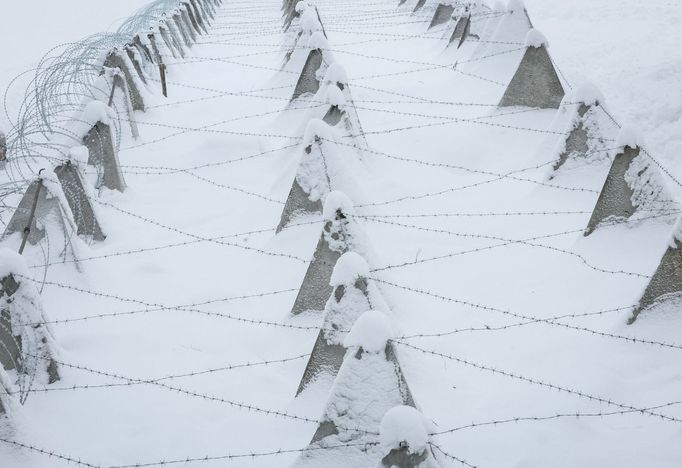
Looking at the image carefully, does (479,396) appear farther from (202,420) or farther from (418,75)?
(418,75)

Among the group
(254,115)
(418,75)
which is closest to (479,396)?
(254,115)

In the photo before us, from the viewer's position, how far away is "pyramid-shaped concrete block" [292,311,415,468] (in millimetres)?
3861

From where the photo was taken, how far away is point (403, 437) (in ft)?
10.7

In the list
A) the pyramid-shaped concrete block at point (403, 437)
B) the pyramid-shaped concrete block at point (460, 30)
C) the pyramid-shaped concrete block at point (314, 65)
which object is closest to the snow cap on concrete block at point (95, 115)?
the pyramid-shaped concrete block at point (314, 65)

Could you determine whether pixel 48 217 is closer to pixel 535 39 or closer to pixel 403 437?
pixel 403 437

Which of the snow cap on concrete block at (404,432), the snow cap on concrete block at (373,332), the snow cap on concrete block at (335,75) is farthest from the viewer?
the snow cap on concrete block at (335,75)

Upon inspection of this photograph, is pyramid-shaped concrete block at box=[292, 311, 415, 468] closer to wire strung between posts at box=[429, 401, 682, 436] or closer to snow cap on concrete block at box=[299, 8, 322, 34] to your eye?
wire strung between posts at box=[429, 401, 682, 436]

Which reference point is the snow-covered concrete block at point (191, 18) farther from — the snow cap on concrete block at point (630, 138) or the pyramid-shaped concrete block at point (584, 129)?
the snow cap on concrete block at point (630, 138)

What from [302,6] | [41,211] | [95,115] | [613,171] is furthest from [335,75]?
[302,6]

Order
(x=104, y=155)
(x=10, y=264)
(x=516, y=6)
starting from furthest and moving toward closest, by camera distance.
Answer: (x=516, y=6) < (x=104, y=155) < (x=10, y=264)

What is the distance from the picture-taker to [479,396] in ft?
16.4

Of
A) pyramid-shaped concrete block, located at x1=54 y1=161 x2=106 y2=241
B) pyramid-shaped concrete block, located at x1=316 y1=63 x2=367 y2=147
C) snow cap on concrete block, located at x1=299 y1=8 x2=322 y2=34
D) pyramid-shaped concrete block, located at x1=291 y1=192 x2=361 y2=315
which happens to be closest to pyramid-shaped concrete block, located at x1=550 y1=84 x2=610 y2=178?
pyramid-shaped concrete block, located at x1=316 y1=63 x2=367 y2=147

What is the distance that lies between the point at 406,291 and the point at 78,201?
133 inches

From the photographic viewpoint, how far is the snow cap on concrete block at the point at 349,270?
451 cm
